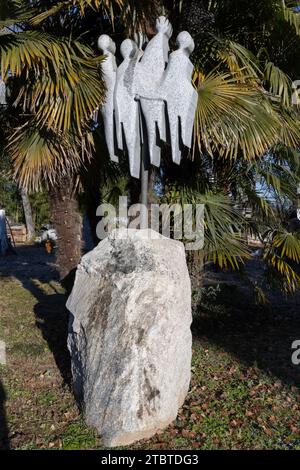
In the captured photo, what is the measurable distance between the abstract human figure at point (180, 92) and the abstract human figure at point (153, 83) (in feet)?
0.27

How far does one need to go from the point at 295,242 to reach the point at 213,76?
215cm

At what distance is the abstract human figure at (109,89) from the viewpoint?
4.41 m

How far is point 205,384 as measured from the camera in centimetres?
480

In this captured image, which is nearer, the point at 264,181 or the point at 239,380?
the point at 239,380

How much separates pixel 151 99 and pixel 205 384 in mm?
2851

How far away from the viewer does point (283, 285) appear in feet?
19.6

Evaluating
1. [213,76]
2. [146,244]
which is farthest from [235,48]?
[146,244]

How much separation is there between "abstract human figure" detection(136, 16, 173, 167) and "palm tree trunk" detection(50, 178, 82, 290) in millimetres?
1835

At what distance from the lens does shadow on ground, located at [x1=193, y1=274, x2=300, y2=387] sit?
215 inches

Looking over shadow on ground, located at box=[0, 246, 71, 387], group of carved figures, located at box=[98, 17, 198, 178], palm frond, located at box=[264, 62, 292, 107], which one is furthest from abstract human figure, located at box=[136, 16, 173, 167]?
shadow on ground, located at box=[0, 246, 71, 387]

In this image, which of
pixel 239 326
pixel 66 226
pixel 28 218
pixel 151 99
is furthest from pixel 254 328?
pixel 28 218

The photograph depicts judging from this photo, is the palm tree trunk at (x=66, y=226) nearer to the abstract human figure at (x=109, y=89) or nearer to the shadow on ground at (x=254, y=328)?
the abstract human figure at (x=109, y=89)

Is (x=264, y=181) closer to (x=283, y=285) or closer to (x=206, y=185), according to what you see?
(x=206, y=185)

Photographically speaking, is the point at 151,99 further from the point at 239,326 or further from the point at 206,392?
the point at 239,326
